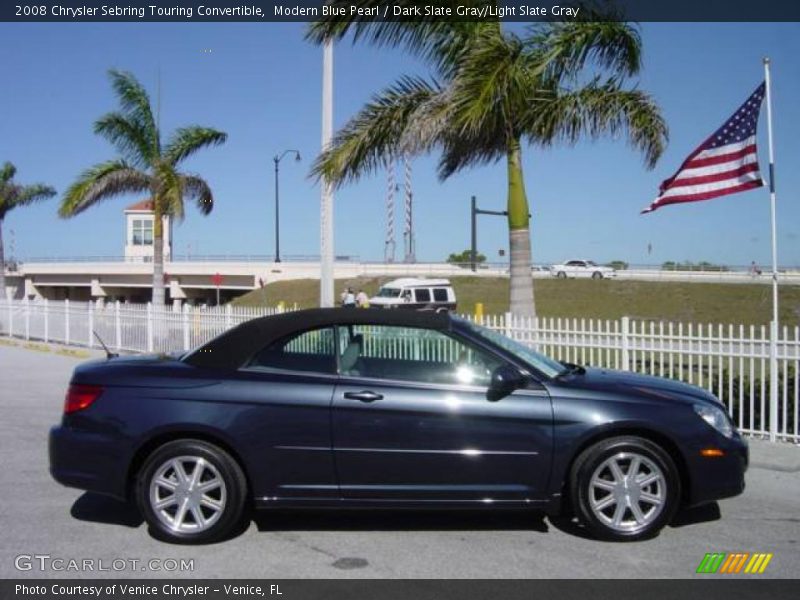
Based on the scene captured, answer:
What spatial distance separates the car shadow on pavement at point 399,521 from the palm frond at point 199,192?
1740cm

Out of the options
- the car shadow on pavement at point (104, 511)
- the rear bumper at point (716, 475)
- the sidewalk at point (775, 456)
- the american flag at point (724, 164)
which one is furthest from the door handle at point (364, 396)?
the american flag at point (724, 164)

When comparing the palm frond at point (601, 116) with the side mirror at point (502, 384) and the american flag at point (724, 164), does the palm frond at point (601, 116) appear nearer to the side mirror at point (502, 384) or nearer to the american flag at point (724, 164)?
the american flag at point (724, 164)

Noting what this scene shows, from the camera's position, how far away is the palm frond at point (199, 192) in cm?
2183

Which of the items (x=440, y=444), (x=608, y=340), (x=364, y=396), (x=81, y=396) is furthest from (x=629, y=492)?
(x=608, y=340)

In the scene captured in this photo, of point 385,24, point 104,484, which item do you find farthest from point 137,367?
point 385,24

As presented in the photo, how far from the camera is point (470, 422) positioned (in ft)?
16.2

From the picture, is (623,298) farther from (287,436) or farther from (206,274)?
(287,436)

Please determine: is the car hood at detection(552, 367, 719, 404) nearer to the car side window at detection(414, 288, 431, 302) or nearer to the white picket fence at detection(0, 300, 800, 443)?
the white picket fence at detection(0, 300, 800, 443)

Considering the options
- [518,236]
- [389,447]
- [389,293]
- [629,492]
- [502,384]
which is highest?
[518,236]

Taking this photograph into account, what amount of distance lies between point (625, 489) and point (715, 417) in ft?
2.54

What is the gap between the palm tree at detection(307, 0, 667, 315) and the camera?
1084 cm

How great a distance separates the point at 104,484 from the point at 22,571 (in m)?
0.68

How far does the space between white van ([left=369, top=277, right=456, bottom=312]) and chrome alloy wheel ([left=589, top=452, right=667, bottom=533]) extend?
31696mm

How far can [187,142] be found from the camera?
2102 cm
